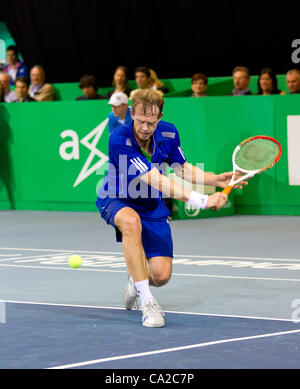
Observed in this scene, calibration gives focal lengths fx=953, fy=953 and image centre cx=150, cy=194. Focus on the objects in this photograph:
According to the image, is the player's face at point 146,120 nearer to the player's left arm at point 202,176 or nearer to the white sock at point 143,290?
the player's left arm at point 202,176

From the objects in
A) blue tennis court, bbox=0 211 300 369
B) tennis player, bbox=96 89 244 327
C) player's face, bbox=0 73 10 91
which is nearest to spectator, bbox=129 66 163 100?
player's face, bbox=0 73 10 91

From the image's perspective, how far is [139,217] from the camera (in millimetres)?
6633

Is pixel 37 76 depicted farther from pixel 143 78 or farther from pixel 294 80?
pixel 294 80

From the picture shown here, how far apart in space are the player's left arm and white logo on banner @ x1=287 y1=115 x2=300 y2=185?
6.09 m

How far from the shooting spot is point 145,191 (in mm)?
6695

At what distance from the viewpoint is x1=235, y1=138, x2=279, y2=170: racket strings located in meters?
6.66

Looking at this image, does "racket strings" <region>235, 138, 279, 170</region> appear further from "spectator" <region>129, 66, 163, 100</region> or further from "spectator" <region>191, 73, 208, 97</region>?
"spectator" <region>129, 66, 163, 100</region>

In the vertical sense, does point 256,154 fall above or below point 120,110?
below

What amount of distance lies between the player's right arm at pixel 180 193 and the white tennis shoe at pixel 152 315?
0.74 metres

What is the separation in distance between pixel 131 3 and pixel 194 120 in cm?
379

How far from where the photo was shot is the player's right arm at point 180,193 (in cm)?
596

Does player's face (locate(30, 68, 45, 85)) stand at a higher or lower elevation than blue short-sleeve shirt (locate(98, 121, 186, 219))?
higher

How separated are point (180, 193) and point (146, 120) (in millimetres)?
561

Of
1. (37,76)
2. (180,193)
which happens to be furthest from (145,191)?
(37,76)
